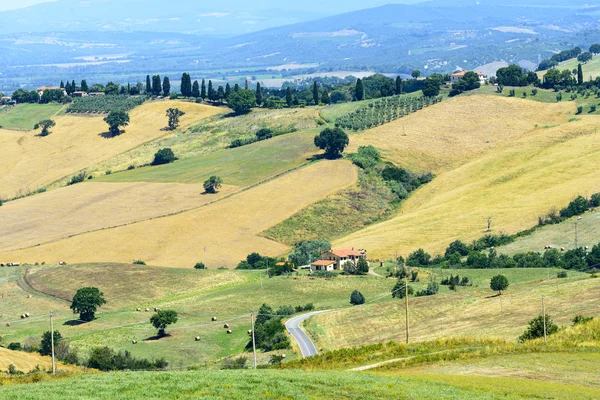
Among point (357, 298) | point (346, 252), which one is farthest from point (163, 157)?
point (357, 298)

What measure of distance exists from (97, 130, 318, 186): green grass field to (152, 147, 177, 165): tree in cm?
241

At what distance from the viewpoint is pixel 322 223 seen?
A: 133m

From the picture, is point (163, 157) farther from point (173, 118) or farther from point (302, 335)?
point (302, 335)

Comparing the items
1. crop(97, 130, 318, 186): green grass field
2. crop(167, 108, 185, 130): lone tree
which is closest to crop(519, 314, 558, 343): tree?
crop(97, 130, 318, 186): green grass field

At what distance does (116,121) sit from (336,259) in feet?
315

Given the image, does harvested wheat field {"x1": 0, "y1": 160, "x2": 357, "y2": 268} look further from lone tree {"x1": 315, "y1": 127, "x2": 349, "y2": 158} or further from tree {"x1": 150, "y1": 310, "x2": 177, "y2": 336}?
tree {"x1": 150, "y1": 310, "x2": 177, "y2": 336}

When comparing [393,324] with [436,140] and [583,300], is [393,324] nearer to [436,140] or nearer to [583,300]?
[583,300]

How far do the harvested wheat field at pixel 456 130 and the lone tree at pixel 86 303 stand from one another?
72.2 meters

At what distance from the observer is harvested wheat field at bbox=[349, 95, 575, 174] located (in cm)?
15875

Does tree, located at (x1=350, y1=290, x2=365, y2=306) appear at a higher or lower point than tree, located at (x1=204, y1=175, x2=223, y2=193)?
lower

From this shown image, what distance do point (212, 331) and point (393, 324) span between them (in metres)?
14.9

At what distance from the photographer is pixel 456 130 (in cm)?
16888

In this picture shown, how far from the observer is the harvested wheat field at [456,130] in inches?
6250

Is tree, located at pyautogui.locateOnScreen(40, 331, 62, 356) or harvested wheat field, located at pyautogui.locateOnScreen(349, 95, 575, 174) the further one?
harvested wheat field, located at pyautogui.locateOnScreen(349, 95, 575, 174)
